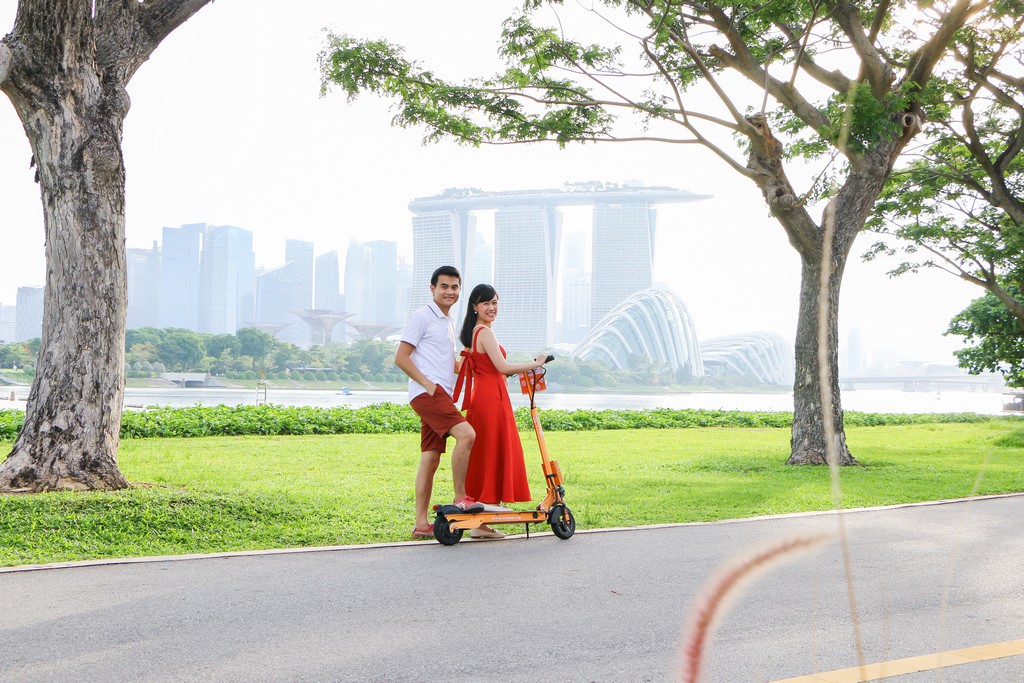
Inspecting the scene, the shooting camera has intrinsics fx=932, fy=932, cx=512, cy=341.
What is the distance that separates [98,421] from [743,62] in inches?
357

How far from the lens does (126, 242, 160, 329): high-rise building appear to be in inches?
7101

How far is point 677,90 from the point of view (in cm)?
1273

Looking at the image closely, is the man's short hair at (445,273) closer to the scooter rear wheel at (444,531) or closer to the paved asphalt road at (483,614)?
the scooter rear wheel at (444,531)

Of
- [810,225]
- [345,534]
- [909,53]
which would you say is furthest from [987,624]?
[909,53]

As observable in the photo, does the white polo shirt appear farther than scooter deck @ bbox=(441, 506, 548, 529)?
Yes

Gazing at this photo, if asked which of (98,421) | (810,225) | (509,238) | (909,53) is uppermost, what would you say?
(509,238)

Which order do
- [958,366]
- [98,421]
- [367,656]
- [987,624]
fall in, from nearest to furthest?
[367,656], [987,624], [98,421], [958,366]

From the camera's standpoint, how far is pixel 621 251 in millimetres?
174875

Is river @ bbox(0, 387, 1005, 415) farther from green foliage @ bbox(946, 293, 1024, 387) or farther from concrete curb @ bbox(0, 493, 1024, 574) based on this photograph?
concrete curb @ bbox(0, 493, 1024, 574)

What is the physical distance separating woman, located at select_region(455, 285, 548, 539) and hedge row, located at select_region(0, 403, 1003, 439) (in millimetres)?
10193

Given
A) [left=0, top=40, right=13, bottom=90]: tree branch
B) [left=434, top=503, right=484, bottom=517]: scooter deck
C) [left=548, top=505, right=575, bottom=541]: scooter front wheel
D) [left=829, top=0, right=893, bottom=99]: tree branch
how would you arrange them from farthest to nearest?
[left=829, top=0, right=893, bottom=99]: tree branch
[left=0, top=40, right=13, bottom=90]: tree branch
[left=548, top=505, right=575, bottom=541]: scooter front wheel
[left=434, top=503, right=484, bottom=517]: scooter deck

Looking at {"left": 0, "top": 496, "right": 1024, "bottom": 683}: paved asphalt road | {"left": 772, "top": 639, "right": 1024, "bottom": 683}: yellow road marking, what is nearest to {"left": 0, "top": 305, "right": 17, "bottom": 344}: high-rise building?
{"left": 0, "top": 496, "right": 1024, "bottom": 683}: paved asphalt road

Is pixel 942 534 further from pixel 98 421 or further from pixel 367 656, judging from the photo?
pixel 98 421

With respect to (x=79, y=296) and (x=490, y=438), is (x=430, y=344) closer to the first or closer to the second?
(x=490, y=438)
